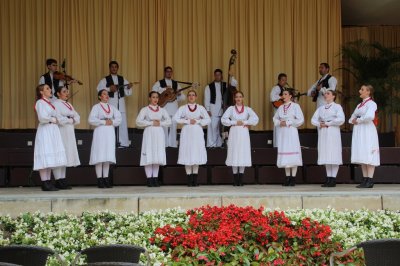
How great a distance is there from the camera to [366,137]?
9.80 metres

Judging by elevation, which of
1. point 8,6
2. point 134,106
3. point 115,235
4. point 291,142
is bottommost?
point 115,235

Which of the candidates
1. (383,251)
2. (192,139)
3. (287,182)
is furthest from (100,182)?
(383,251)

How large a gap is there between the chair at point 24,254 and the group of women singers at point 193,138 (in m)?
5.58

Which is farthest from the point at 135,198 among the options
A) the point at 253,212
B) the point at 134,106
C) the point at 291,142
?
the point at 134,106

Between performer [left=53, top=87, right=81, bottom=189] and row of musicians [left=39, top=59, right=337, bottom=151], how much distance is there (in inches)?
83.1

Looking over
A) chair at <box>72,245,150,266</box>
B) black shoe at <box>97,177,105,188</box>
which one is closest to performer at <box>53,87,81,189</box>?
black shoe at <box>97,177,105,188</box>

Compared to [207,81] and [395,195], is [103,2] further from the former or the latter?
[395,195]

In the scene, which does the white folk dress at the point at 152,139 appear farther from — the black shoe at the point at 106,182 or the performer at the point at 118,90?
the performer at the point at 118,90

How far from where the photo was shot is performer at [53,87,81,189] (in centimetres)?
999

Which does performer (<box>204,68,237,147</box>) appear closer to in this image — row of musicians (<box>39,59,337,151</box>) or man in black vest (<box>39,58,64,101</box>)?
row of musicians (<box>39,59,337,151</box>)

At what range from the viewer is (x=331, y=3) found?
1438cm

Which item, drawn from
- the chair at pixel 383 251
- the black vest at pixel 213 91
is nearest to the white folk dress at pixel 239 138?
the black vest at pixel 213 91

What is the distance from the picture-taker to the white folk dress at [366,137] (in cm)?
970

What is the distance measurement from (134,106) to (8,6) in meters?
3.29
